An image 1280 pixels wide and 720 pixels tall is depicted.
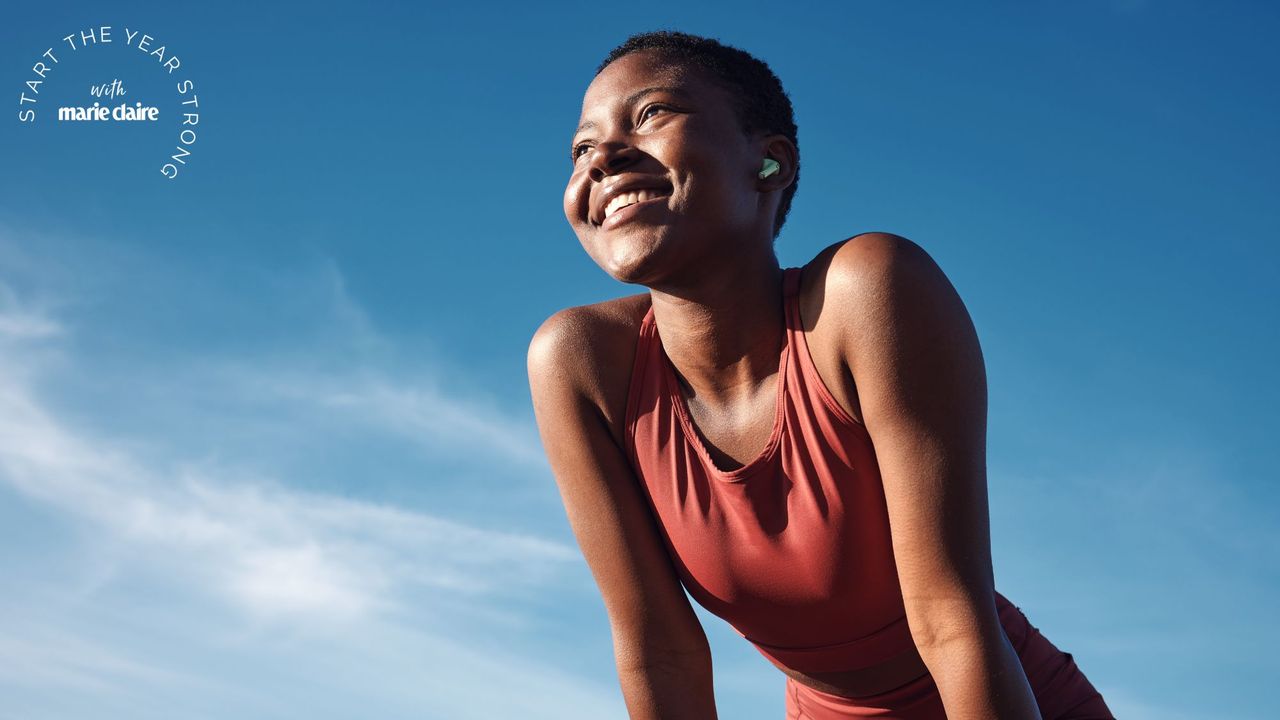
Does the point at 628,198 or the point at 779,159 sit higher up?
the point at 779,159

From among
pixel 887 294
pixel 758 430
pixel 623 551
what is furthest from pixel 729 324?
pixel 623 551

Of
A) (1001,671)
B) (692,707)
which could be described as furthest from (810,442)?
(692,707)

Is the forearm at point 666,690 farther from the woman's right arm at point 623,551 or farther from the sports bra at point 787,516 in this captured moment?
the sports bra at point 787,516

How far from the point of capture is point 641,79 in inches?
139

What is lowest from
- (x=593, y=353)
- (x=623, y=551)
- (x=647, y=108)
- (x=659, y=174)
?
(x=623, y=551)

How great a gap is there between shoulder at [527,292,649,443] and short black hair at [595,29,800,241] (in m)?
0.58

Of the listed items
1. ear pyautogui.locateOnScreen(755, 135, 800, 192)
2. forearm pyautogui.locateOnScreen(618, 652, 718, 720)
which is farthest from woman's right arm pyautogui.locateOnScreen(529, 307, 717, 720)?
ear pyautogui.locateOnScreen(755, 135, 800, 192)

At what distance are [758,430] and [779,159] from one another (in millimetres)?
842

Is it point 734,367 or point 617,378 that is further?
point 617,378

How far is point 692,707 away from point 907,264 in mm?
1615

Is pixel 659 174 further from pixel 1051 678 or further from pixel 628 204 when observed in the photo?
pixel 1051 678

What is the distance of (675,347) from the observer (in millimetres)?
3664

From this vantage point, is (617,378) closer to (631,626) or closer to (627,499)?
(627,499)

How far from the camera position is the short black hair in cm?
362
